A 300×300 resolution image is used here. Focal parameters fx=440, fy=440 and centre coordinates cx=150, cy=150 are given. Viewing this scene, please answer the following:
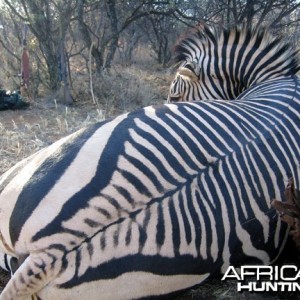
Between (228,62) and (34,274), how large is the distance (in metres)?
1.98

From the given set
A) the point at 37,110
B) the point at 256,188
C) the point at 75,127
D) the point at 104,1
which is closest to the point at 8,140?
the point at 75,127

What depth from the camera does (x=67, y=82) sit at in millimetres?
6625

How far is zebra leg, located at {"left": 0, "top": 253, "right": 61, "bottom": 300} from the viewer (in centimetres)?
110

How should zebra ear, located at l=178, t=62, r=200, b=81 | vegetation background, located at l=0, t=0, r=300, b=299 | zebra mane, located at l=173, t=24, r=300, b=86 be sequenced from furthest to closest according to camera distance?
vegetation background, located at l=0, t=0, r=300, b=299
zebra ear, located at l=178, t=62, r=200, b=81
zebra mane, located at l=173, t=24, r=300, b=86

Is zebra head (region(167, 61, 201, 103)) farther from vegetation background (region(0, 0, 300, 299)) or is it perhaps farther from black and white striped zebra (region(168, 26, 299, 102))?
vegetation background (region(0, 0, 300, 299))

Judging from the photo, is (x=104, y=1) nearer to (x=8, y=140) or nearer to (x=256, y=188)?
(x=8, y=140)

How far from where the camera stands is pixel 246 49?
2.66m

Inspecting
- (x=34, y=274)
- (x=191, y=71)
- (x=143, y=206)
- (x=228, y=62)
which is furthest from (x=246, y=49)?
(x=34, y=274)

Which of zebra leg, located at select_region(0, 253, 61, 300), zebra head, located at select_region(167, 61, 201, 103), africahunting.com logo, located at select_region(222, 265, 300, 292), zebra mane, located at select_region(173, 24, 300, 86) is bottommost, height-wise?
africahunting.com logo, located at select_region(222, 265, 300, 292)

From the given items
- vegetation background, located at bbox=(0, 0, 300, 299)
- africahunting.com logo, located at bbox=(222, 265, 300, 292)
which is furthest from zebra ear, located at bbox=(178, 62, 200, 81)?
africahunting.com logo, located at bbox=(222, 265, 300, 292)

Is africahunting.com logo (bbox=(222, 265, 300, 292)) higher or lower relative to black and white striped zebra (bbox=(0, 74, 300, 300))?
lower

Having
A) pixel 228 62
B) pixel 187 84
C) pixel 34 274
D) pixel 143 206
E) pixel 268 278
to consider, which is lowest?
pixel 268 278

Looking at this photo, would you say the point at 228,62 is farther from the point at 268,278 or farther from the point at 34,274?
the point at 34,274

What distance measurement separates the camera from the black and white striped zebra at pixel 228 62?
2.51m
